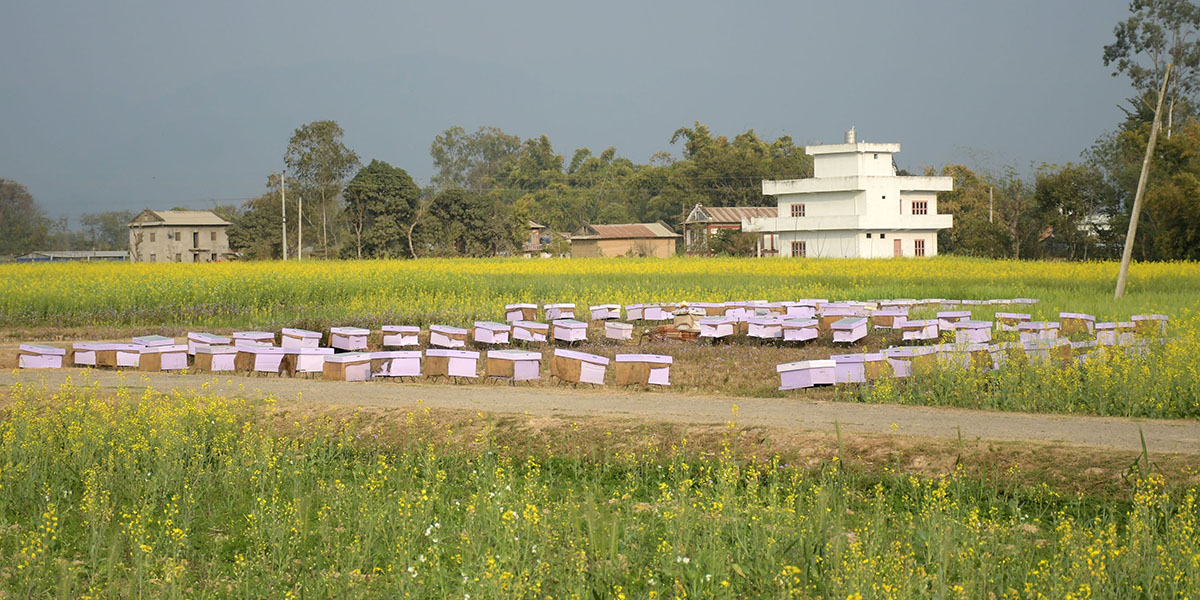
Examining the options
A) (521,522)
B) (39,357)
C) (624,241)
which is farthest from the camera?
(624,241)

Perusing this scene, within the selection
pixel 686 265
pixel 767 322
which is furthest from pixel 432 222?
pixel 767 322

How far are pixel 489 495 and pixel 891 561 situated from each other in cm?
310

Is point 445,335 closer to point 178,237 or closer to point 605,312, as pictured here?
point 605,312

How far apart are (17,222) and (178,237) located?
33.9m

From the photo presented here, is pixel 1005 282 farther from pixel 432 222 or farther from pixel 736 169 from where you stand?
pixel 736 169

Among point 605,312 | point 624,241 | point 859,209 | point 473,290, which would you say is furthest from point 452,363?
point 624,241

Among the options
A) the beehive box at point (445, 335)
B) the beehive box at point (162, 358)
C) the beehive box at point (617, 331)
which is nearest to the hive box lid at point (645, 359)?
the beehive box at point (445, 335)

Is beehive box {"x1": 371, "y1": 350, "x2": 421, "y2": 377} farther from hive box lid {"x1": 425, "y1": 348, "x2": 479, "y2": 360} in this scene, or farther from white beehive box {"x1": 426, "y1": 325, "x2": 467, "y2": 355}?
white beehive box {"x1": 426, "y1": 325, "x2": 467, "y2": 355}

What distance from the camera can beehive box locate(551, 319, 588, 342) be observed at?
19.2 metres

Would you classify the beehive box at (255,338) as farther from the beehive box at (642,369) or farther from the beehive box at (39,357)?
the beehive box at (642,369)

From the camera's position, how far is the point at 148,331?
22.3 m

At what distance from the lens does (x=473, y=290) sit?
28.8m

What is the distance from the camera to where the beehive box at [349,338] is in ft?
60.7

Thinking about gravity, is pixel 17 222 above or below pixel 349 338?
above
